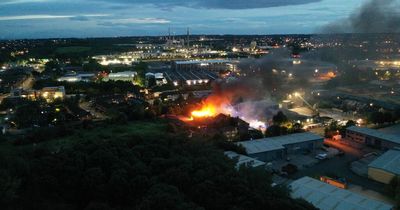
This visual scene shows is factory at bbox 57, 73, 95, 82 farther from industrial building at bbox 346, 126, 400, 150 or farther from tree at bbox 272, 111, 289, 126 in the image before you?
industrial building at bbox 346, 126, 400, 150

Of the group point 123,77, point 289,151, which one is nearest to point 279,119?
point 289,151

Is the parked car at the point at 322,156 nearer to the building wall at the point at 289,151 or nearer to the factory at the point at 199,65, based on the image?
the building wall at the point at 289,151

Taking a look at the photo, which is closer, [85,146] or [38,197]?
[38,197]

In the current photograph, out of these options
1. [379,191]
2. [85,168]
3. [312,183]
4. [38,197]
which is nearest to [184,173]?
[85,168]

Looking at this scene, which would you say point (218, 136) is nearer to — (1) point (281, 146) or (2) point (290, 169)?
(1) point (281, 146)

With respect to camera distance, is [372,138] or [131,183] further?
[372,138]

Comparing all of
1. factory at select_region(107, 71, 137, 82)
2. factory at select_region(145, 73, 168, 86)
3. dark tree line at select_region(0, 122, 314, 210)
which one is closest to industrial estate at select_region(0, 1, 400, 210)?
dark tree line at select_region(0, 122, 314, 210)

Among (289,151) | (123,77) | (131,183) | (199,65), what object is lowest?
(289,151)

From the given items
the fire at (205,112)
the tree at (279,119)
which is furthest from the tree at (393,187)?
the fire at (205,112)

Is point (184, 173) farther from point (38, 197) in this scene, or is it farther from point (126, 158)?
point (38, 197)
